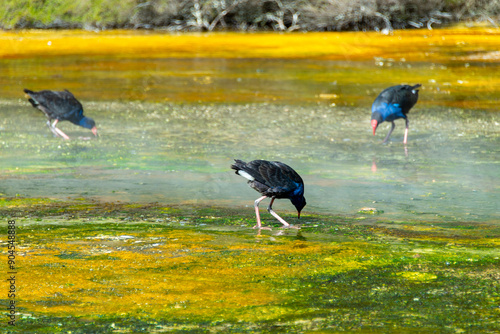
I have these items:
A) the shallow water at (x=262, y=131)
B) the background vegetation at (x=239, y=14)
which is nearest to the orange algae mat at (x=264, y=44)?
the shallow water at (x=262, y=131)

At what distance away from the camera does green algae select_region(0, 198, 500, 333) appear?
14.6 feet

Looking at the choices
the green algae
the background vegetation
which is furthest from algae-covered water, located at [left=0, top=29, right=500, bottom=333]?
the background vegetation

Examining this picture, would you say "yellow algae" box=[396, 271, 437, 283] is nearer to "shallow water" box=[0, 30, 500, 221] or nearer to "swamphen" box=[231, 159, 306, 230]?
"swamphen" box=[231, 159, 306, 230]

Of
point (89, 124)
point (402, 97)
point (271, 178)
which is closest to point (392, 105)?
point (402, 97)

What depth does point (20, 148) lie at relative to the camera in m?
10.4

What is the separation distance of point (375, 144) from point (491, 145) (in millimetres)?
1573

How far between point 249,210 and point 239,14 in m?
26.0

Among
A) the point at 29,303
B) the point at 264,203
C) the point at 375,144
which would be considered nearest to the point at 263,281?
the point at 29,303

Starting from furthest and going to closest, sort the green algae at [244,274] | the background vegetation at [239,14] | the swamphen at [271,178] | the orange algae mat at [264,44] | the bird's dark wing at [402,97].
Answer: the background vegetation at [239,14] < the orange algae mat at [264,44] < the bird's dark wing at [402,97] < the swamphen at [271,178] < the green algae at [244,274]

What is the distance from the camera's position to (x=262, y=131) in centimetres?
1157

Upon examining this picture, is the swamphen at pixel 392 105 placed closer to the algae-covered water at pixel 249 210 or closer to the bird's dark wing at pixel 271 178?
the algae-covered water at pixel 249 210

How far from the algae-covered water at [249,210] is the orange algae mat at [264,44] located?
202 inches

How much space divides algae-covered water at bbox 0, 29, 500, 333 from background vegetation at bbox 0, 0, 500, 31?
1320 cm

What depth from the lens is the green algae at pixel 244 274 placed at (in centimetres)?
→ 445
